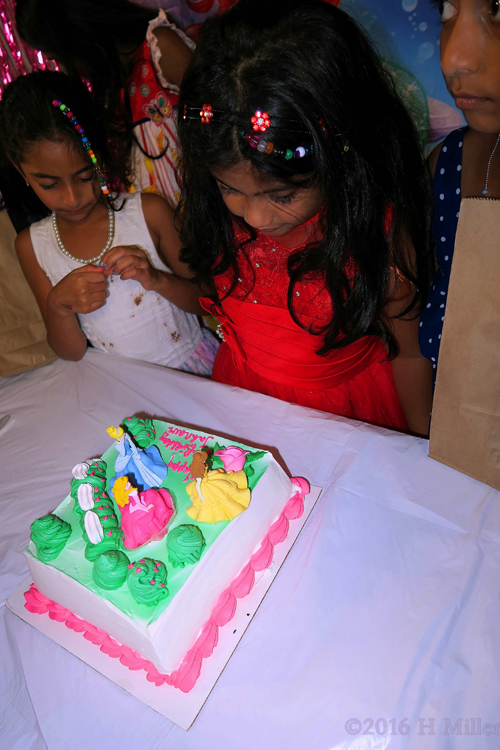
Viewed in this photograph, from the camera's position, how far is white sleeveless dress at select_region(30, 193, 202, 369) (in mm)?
1239

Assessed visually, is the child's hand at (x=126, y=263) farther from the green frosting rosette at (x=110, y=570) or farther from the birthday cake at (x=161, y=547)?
the green frosting rosette at (x=110, y=570)

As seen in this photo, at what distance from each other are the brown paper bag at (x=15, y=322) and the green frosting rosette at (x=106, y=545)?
703 mm

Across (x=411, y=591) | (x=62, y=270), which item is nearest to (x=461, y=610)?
(x=411, y=591)

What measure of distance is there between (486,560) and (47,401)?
0.93m

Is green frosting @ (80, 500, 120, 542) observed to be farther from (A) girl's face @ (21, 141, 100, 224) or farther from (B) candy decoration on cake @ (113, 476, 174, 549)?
(A) girl's face @ (21, 141, 100, 224)

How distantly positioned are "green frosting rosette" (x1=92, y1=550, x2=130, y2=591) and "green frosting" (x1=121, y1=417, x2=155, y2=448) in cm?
21

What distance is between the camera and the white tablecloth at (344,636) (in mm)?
539

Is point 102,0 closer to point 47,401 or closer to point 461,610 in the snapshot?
point 47,401

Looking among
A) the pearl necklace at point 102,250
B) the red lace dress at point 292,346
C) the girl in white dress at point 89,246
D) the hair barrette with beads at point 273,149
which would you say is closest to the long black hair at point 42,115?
the girl in white dress at point 89,246

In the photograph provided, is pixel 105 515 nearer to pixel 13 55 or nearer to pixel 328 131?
pixel 328 131

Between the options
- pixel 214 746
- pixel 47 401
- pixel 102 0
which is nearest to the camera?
pixel 214 746

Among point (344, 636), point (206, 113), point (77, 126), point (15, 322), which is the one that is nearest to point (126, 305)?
point (15, 322)

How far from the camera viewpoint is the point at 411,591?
0.63m

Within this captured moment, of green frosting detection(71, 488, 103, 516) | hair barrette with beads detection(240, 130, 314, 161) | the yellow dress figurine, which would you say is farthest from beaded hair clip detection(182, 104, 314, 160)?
green frosting detection(71, 488, 103, 516)
